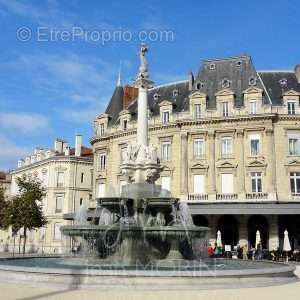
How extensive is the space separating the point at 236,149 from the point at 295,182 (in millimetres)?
5208

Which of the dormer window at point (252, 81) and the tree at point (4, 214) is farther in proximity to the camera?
the dormer window at point (252, 81)

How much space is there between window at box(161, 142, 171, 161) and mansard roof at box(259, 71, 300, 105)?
31.4 feet

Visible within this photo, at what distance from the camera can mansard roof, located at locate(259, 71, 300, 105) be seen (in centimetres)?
3869

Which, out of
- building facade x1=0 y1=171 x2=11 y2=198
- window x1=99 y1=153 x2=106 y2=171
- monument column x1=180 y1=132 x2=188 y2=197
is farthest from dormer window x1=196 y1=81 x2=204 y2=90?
building facade x1=0 y1=171 x2=11 y2=198

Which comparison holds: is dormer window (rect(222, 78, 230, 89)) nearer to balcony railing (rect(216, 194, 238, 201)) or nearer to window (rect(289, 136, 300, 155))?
window (rect(289, 136, 300, 155))

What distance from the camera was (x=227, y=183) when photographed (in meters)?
36.7

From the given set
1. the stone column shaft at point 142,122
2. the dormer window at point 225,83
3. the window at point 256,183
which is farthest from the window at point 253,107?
the stone column shaft at point 142,122

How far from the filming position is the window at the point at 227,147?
37.2m

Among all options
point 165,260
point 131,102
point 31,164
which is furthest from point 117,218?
point 31,164

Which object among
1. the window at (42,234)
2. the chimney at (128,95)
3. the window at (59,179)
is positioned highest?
the chimney at (128,95)

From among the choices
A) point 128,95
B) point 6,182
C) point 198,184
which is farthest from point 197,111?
point 6,182

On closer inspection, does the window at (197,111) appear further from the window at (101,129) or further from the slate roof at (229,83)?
the window at (101,129)

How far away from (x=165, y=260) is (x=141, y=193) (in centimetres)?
380

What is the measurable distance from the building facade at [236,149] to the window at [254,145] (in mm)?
79
